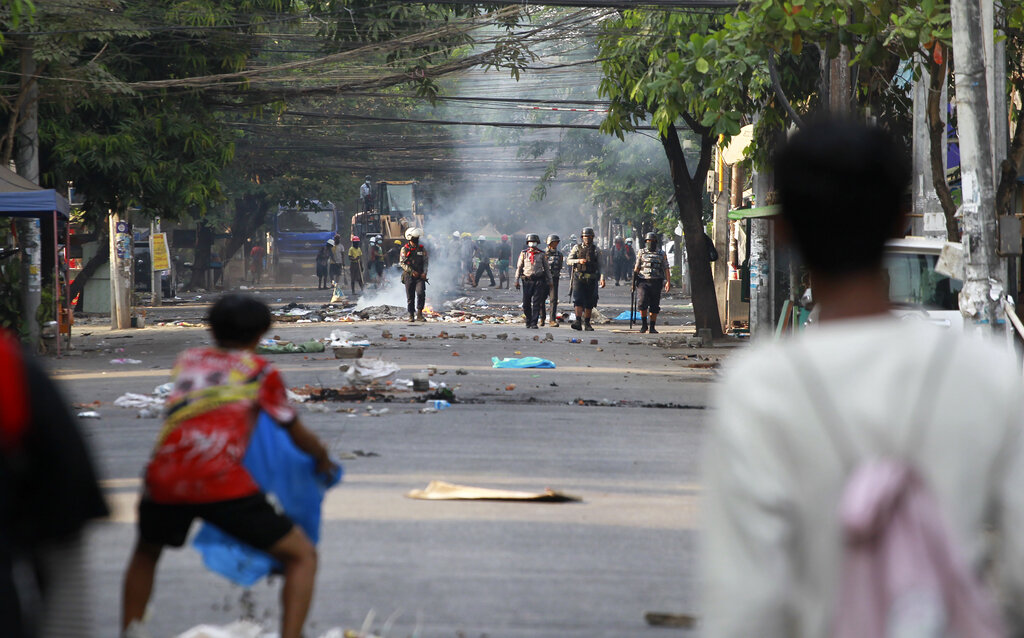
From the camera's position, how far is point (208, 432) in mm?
4168

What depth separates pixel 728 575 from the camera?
2035 millimetres

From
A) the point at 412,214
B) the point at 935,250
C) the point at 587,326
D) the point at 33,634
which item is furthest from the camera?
the point at 412,214

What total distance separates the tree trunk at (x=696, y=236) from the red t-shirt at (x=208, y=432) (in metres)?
18.0

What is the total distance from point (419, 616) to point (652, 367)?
479 inches

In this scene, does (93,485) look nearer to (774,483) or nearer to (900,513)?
(774,483)

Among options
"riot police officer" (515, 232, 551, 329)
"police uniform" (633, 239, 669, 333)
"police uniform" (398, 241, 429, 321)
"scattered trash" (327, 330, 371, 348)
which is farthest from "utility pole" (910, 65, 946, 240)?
"police uniform" (398, 241, 429, 321)

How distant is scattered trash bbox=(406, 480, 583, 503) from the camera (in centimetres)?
785

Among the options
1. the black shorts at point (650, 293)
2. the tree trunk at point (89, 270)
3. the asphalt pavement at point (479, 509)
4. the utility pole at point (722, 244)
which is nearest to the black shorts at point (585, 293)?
the black shorts at point (650, 293)

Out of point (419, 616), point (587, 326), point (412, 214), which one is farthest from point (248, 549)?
point (412, 214)

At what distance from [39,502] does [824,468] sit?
1.49m

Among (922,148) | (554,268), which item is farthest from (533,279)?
(922,148)

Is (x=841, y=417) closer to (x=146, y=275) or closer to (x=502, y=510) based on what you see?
(x=502, y=510)

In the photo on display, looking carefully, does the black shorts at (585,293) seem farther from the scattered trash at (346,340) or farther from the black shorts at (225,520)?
the black shorts at (225,520)

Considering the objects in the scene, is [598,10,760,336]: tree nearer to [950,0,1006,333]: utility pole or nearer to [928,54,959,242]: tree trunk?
[928,54,959,242]: tree trunk
